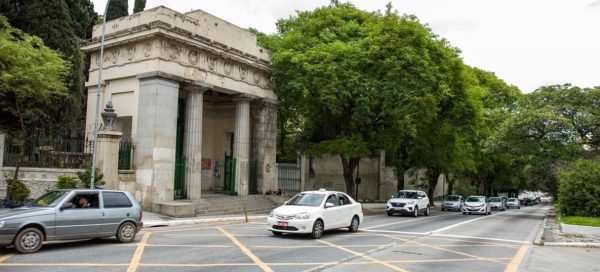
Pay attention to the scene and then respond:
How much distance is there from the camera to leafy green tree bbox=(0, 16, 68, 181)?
64.6ft

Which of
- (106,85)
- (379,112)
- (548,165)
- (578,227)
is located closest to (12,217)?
(106,85)

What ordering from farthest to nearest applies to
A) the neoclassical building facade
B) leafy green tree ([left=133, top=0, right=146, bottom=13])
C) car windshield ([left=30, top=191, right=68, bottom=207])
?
leafy green tree ([left=133, top=0, right=146, bottom=13]), the neoclassical building facade, car windshield ([left=30, top=191, right=68, bottom=207])

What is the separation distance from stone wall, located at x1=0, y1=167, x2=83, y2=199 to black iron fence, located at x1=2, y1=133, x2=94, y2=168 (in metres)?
0.42

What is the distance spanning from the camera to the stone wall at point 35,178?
62.6 ft

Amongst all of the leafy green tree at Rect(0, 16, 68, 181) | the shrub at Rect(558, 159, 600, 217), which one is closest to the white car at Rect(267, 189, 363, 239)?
the leafy green tree at Rect(0, 16, 68, 181)

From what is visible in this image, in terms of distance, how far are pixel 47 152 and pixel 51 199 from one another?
9600 mm

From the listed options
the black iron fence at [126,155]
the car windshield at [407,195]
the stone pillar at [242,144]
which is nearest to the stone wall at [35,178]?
the black iron fence at [126,155]

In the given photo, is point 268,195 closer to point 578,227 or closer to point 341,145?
point 341,145

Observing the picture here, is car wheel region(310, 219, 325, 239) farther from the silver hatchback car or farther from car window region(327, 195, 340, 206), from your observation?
the silver hatchback car

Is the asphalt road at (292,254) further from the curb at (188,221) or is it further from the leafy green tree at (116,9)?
the leafy green tree at (116,9)

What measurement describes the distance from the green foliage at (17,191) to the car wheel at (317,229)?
1160 centimetres

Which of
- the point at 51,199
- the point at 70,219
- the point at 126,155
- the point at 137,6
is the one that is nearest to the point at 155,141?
the point at 126,155

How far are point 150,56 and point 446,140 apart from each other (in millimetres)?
21259

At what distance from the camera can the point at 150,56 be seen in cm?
2259
